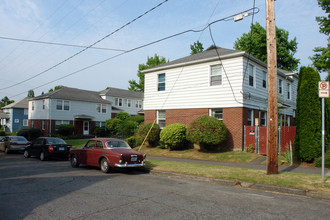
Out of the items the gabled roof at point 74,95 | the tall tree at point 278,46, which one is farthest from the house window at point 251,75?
the gabled roof at point 74,95

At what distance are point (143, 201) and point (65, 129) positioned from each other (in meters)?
32.3

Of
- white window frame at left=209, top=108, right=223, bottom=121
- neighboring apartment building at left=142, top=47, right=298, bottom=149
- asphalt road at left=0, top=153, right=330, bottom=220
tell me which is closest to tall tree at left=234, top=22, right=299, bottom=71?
neighboring apartment building at left=142, top=47, right=298, bottom=149

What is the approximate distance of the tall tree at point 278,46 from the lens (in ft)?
127

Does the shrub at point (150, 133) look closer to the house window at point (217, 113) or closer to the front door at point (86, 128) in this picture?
the house window at point (217, 113)

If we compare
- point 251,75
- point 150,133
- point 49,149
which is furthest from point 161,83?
point 49,149

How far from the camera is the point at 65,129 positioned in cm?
3562

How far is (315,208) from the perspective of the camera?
19.3 feet

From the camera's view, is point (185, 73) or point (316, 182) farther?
point (185, 73)

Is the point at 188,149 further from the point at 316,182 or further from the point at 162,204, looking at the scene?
the point at 162,204

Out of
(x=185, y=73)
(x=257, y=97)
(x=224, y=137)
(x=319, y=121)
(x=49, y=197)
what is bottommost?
(x=49, y=197)

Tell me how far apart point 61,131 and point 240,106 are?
27368 mm

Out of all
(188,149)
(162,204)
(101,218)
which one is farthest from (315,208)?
(188,149)

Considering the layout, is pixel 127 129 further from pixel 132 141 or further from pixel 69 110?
pixel 69 110

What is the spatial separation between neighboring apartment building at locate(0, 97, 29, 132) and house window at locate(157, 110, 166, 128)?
1581 inches
